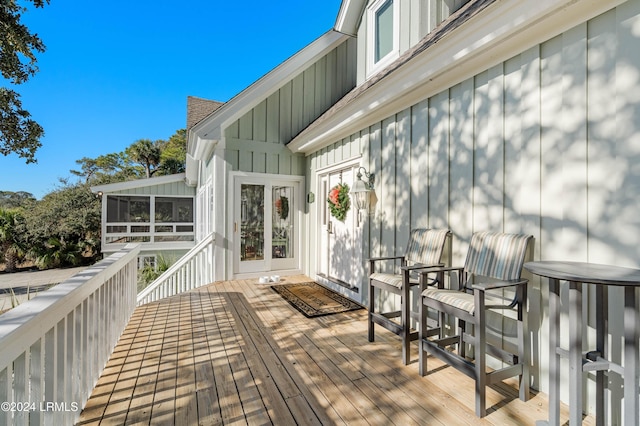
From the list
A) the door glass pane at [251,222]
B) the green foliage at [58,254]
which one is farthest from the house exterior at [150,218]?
the door glass pane at [251,222]

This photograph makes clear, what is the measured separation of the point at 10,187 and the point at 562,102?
53264 mm

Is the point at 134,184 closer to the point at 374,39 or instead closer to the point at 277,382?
the point at 374,39

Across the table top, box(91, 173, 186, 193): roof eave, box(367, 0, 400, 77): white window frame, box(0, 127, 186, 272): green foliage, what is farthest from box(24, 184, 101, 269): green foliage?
the table top

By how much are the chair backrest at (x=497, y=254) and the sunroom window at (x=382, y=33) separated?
332cm

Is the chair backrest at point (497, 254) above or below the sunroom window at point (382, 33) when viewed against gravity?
below

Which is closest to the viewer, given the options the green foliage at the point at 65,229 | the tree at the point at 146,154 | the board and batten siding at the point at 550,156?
the board and batten siding at the point at 550,156

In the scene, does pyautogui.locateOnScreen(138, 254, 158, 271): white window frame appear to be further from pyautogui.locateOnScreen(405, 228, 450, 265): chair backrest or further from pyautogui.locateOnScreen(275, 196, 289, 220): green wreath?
pyautogui.locateOnScreen(405, 228, 450, 265): chair backrest

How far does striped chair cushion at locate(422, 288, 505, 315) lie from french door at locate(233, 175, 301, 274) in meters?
4.05

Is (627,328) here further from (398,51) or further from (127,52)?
(127,52)

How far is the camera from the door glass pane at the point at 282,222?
5.96m

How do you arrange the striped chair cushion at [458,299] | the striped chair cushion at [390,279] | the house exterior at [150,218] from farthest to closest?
the house exterior at [150,218], the striped chair cushion at [390,279], the striped chair cushion at [458,299]

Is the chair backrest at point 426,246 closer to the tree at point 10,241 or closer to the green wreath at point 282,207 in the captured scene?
the green wreath at point 282,207

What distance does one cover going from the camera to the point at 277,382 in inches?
86.7

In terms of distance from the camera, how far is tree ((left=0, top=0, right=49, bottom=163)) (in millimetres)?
5145
